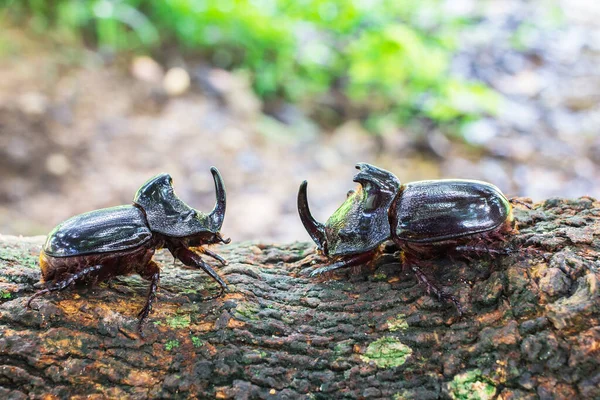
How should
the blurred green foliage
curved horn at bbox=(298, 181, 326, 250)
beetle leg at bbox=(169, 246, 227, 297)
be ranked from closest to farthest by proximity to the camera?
beetle leg at bbox=(169, 246, 227, 297) < curved horn at bbox=(298, 181, 326, 250) < the blurred green foliage

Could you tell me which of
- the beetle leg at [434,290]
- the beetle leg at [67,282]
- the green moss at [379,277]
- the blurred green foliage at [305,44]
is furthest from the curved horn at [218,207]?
the blurred green foliage at [305,44]

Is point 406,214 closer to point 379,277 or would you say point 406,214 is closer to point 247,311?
point 379,277

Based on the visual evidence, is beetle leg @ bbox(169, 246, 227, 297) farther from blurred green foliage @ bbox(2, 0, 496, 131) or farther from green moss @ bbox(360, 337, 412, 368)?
blurred green foliage @ bbox(2, 0, 496, 131)

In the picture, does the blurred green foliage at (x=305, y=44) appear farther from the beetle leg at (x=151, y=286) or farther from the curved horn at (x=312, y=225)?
the beetle leg at (x=151, y=286)

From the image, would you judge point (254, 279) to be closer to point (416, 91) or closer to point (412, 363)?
point (412, 363)

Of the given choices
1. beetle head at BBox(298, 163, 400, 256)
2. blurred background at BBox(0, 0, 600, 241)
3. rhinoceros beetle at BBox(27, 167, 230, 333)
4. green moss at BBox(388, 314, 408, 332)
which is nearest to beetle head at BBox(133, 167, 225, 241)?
rhinoceros beetle at BBox(27, 167, 230, 333)

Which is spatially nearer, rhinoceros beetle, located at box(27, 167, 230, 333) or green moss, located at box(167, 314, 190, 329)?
green moss, located at box(167, 314, 190, 329)
